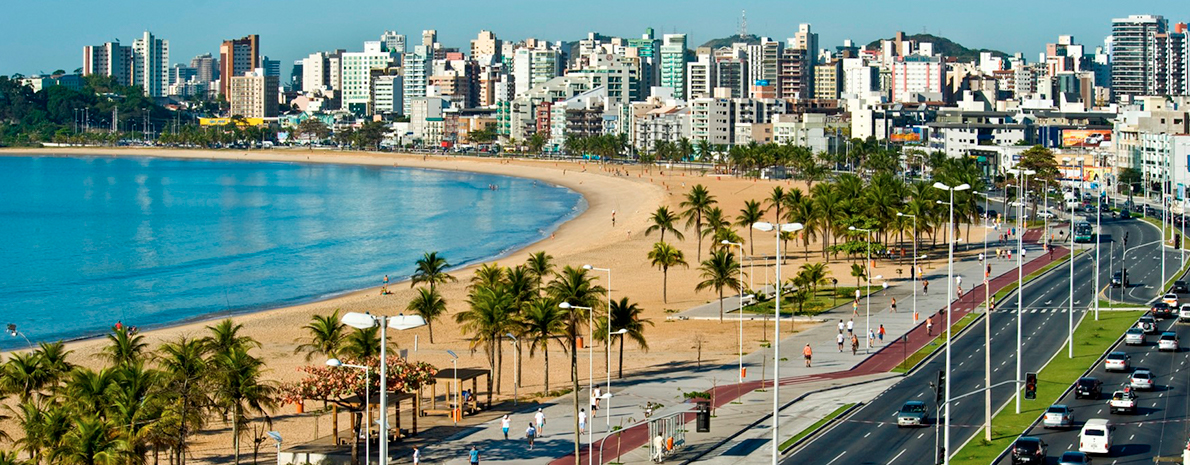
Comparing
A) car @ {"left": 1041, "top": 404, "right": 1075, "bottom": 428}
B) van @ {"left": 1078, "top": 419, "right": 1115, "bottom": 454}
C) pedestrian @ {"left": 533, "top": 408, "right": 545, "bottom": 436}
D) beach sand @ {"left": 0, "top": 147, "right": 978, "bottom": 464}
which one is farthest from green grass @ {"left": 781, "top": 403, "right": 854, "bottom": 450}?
beach sand @ {"left": 0, "top": 147, "right": 978, "bottom": 464}

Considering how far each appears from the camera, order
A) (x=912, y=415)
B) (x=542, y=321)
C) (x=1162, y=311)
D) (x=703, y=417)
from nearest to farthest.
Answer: (x=703, y=417) → (x=912, y=415) → (x=542, y=321) → (x=1162, y=311)

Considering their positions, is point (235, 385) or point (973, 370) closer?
point (235, 385)

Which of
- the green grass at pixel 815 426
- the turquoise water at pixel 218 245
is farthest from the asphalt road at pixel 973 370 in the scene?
the turquoise water at pixel 218 245

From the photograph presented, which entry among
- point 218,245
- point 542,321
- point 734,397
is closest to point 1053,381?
point 734,397

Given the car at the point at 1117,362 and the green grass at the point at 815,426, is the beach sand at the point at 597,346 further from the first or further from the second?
the car at the point at 1117,362

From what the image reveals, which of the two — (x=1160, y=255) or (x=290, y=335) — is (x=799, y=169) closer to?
(x=1160, y=255)

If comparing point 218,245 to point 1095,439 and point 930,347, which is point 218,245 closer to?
point 930,347
